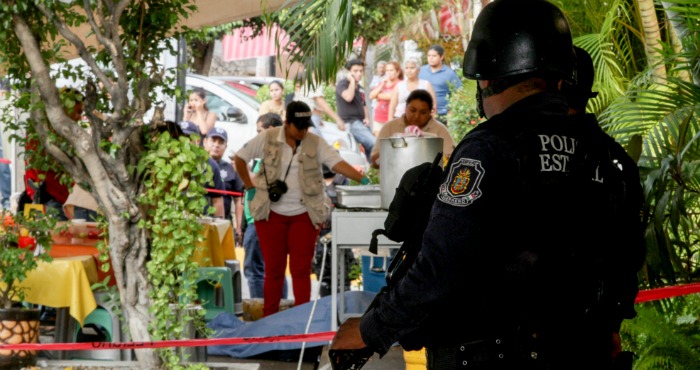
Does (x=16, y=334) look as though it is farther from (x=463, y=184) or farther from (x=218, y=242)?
(x=463, y=184)

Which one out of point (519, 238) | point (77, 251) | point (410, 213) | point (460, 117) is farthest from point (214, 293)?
point (460, 117)

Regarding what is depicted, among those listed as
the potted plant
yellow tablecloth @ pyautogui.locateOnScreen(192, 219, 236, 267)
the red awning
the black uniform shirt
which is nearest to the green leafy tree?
the potted plant

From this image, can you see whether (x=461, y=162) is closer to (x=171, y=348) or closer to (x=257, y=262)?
(x=171, y=348)

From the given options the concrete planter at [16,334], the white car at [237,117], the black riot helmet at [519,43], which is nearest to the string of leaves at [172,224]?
the concrete planter at [16,334]

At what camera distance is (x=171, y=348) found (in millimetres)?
6164

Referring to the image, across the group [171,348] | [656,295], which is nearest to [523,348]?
[656,295]

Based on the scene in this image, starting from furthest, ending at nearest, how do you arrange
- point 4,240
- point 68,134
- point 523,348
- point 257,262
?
1. point 257,262
2. point 4,240
3. point 68,134
4. point 523,348

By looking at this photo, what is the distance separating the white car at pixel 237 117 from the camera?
16516 mm

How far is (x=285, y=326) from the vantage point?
791cm

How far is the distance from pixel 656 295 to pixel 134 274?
3.09m

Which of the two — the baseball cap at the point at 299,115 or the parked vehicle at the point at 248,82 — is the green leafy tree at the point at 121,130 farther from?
the parked vehicle at the point at 248,82

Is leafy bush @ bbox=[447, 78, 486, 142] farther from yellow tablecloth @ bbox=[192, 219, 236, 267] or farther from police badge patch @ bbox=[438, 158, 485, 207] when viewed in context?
police badge patch @ bbox=[438, 158, 485, 207]

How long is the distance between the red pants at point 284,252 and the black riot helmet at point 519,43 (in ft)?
19.3

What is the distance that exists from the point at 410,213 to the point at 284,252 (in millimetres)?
5924
